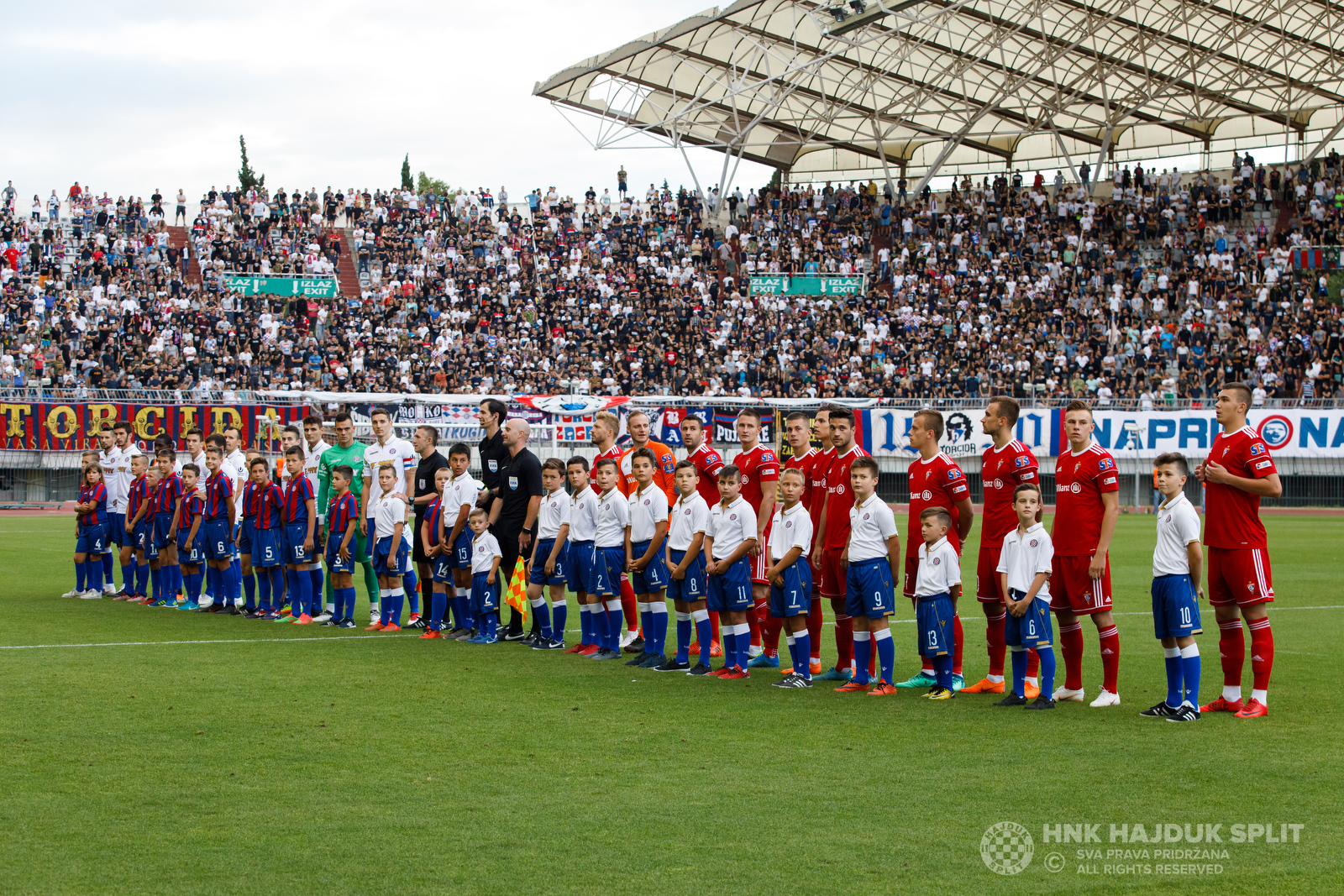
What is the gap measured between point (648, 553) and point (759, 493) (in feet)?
3.67

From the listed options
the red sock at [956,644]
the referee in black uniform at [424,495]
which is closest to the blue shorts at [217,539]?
the referee in black uniform at [424,495]

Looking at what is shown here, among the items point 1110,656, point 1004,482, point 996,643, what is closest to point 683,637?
point 996,643

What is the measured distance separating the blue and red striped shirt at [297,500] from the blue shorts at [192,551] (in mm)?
1671

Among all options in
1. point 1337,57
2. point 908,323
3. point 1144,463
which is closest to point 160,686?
point 1144,463

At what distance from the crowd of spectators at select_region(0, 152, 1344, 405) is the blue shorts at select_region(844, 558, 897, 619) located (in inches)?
972

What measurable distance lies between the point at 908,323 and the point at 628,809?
33849 mm

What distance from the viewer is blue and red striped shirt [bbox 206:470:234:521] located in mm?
14109

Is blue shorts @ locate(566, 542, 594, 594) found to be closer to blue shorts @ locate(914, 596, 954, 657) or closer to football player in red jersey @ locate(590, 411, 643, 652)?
football player in red jersey @ locate(590, 411, 643, 652)

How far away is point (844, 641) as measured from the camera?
9.77 m

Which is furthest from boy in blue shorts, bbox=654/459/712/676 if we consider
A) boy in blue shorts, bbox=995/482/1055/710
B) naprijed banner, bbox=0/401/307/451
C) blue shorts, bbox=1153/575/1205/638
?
naprijed banner, bbox=0/401/307/451

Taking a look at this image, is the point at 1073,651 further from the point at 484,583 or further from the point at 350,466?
the point at 350,466

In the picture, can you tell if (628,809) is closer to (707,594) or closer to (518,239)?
(707,594)

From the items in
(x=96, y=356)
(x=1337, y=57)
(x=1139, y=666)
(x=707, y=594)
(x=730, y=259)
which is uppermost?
(x=1337, y=57)

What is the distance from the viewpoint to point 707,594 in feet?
32.4
